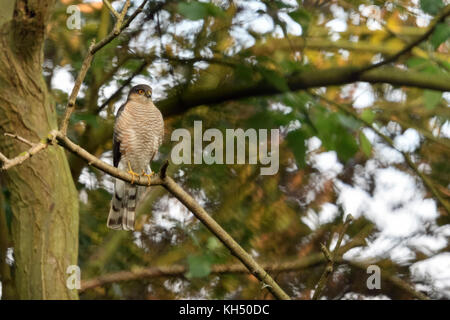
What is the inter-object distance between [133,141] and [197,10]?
0.98m

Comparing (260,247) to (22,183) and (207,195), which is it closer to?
(207,195)

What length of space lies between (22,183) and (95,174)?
39.0 inches

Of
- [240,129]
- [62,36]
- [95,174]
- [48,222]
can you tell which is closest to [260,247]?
[240,129]

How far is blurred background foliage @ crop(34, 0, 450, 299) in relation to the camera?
4027 mm

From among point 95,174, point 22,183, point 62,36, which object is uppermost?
point 62,36

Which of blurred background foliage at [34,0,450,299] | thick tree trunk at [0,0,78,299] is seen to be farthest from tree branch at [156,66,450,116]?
thick tree trunk at [0,0,78,299]

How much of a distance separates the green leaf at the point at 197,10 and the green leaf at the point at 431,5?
94 cm

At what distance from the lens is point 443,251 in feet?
14.9

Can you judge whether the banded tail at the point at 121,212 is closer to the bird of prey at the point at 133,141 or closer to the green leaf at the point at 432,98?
the bird of prey at the point at 133,141

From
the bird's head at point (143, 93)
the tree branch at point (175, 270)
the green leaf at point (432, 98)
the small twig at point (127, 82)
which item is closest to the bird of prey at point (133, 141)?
the bird's head at point (143, 93)

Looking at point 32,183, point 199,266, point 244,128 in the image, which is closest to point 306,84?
point 244,128

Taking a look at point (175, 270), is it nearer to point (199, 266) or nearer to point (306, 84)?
point (199, 266)

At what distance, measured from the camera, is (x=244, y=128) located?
409 cm

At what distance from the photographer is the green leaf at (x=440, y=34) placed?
10.5 feet
